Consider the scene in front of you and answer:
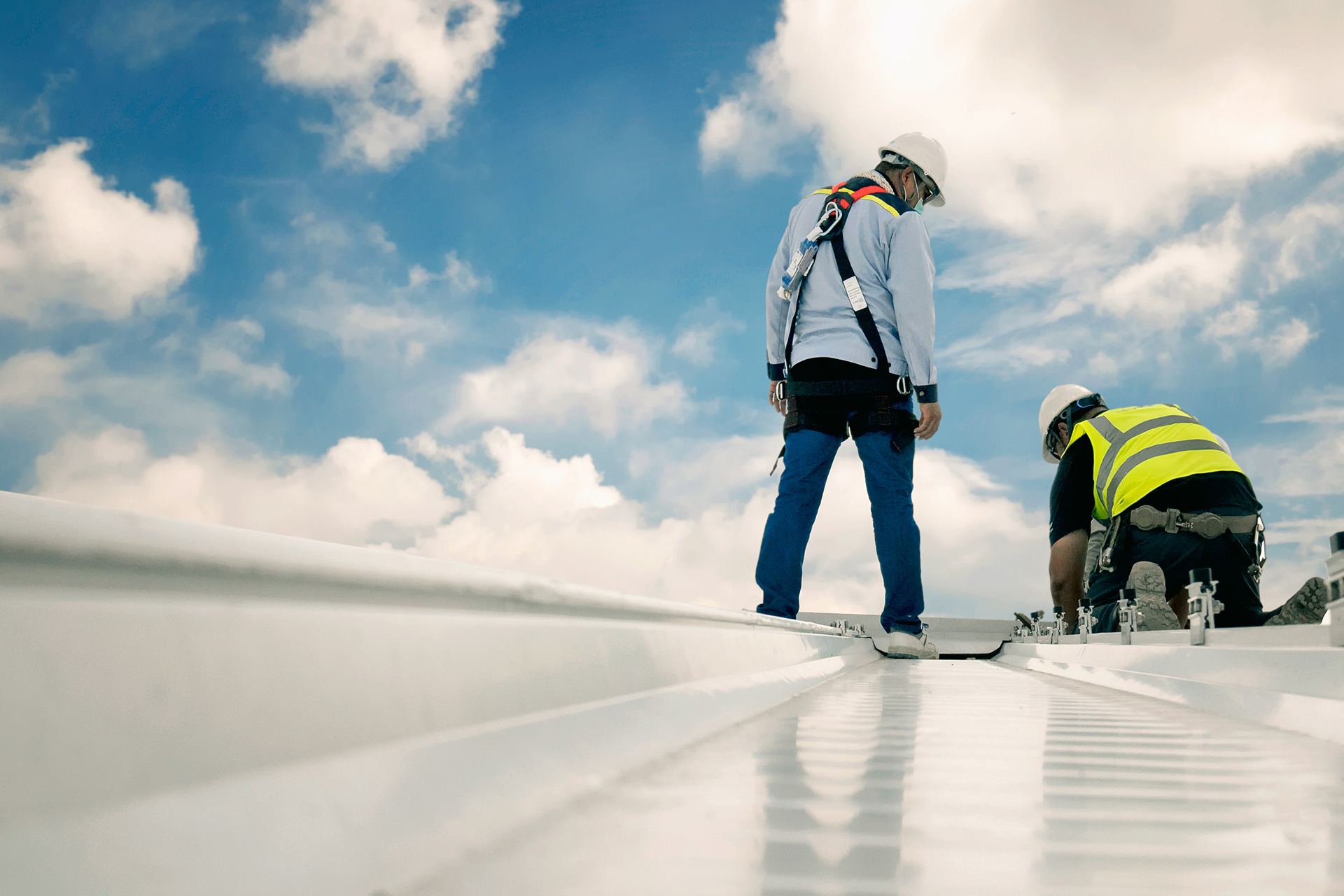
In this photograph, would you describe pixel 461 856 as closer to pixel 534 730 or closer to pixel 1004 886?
pixel 534 730

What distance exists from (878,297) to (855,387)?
0.32m

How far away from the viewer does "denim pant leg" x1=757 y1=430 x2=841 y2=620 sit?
2725 mm

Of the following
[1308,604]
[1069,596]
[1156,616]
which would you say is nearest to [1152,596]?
[1156,616]

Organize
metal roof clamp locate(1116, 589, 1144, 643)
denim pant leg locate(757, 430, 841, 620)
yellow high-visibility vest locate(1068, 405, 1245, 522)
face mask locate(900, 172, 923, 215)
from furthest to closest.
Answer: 1. face mask locate(900, 172, 923, 215)
2. yellow high-visibility vest locate(1068, 405, 1245, 522)
3. denim pant leg locate(757, 430, 841, 620)
4. metal roof clamp locate(1116, 589, 1144, 643)

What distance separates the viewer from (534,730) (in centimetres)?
60

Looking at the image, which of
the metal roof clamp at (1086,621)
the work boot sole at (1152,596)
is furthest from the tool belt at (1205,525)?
the metal roof clamp at (1086,621)

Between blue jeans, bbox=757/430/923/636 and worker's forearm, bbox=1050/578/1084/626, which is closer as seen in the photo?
blue jeans, bbox=757/430/923/636

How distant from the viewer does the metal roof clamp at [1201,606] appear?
5.85 feet

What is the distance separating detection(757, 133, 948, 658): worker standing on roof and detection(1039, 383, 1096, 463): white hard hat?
1.74 meters

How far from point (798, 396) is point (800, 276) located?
1.34ft

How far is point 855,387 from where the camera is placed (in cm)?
274

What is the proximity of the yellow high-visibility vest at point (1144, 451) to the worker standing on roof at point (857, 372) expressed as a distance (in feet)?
2.34

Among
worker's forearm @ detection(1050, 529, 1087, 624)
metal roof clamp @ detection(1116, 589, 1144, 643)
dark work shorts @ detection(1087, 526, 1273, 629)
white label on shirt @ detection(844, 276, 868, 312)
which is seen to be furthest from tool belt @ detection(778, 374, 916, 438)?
worker's forearm @ detection(1050, 529, 1087, 624)

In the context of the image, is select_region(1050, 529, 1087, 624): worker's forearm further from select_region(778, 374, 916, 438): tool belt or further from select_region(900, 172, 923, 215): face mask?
select_region(900, 172, 923, 215): face mask
